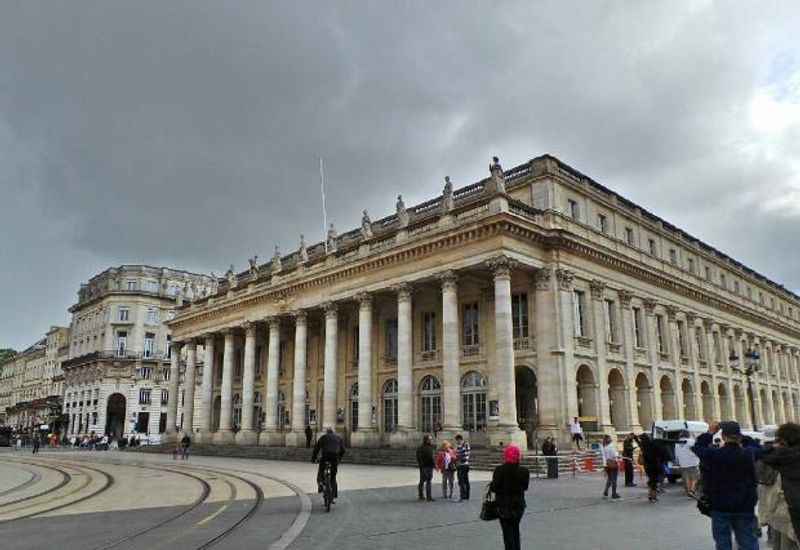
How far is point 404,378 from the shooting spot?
29625 millimetres

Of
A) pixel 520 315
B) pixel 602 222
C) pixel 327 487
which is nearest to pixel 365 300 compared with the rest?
pixel 520 315

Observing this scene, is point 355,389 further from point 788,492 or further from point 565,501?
point 788,492

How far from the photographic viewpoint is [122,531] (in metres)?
9.98

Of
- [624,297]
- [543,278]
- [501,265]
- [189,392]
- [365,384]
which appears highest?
[501,265]

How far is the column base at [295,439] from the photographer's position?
1410 inches

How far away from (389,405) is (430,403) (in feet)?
10.8

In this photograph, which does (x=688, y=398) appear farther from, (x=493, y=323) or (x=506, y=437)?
→ (x=506, y=437)

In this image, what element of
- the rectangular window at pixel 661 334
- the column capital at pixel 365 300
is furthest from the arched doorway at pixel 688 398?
the column capital at pixel 365 300

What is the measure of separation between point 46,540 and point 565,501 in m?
10.5

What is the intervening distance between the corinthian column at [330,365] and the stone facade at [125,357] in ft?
121

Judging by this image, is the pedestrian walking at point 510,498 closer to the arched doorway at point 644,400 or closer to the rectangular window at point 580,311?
the rectangular window at point 580,311

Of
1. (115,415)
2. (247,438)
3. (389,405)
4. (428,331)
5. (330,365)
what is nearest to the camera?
(428,331)

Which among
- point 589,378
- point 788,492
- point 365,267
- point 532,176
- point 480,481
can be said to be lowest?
point 480,481

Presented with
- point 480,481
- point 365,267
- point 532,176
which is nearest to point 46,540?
point 480,481
